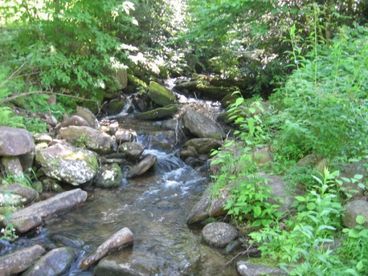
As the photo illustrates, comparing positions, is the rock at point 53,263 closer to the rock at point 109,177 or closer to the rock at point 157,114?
the rock at point 109,177

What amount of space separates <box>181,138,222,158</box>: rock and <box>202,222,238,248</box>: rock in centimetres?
339

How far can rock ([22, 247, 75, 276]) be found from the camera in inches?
171

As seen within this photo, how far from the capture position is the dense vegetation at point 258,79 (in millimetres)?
3828

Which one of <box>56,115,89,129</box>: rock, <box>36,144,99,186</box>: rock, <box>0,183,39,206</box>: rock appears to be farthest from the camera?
<box>56,115,89,129</box>: rock

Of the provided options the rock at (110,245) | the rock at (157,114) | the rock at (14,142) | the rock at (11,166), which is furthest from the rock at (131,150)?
the rock at (110,245)

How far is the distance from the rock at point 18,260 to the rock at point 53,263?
84 mm

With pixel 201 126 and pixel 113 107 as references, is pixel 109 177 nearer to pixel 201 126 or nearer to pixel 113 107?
pixel 201 126

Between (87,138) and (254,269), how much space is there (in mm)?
4671

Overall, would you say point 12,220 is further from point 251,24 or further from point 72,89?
point 251,24

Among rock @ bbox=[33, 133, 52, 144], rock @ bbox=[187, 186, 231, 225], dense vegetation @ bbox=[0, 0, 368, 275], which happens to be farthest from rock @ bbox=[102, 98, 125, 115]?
rock @ bbox=[187, 186, 231, 225]

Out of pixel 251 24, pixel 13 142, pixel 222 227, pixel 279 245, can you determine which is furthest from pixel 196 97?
pixel 279 245

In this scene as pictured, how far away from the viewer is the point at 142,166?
24.7 feet

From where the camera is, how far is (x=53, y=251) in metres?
4.62

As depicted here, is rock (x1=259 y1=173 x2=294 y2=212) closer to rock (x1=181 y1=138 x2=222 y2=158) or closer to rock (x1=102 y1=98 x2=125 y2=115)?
rock (x1=181 y1=138 x2=222 y2=158)
